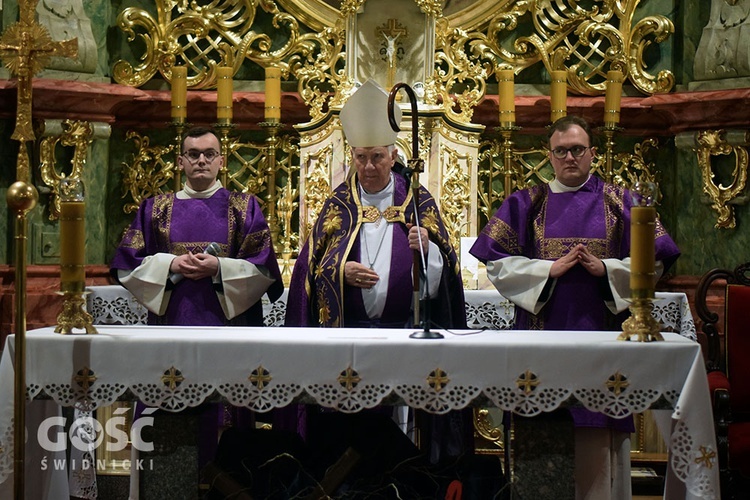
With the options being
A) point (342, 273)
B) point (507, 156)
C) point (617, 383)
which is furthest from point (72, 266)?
point (507, 156)

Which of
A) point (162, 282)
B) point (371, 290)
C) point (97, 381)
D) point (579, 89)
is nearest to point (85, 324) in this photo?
point (97, 381)

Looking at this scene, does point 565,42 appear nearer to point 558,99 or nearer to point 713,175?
point 558,99

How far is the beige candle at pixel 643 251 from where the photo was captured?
A: 165 inches

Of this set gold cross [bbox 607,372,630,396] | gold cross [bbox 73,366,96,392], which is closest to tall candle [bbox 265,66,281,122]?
gold cross [bbox 73,366,96,392]

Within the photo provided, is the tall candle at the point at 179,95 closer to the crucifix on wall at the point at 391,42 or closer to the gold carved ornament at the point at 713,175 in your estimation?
the crucifix on wall at the point at 391,42

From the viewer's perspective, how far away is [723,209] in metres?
6.79

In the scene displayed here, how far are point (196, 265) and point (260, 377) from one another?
1.33 metres

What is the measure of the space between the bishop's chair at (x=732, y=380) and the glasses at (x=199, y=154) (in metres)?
2.56

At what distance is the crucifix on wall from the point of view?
22.5 feet

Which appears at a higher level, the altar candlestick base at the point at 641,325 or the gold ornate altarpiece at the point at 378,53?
the gold ornate altarpiece at the point at 378,53

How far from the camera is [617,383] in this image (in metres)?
4.00

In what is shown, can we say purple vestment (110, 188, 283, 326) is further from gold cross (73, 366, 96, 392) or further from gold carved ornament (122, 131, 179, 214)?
gold carved ornament (122, 131, 179, 214)

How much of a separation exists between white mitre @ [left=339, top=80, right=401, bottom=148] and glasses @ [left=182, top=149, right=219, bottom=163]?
0.70 m

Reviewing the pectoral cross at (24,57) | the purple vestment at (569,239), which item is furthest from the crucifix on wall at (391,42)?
the pectoral cross at (24,57)
